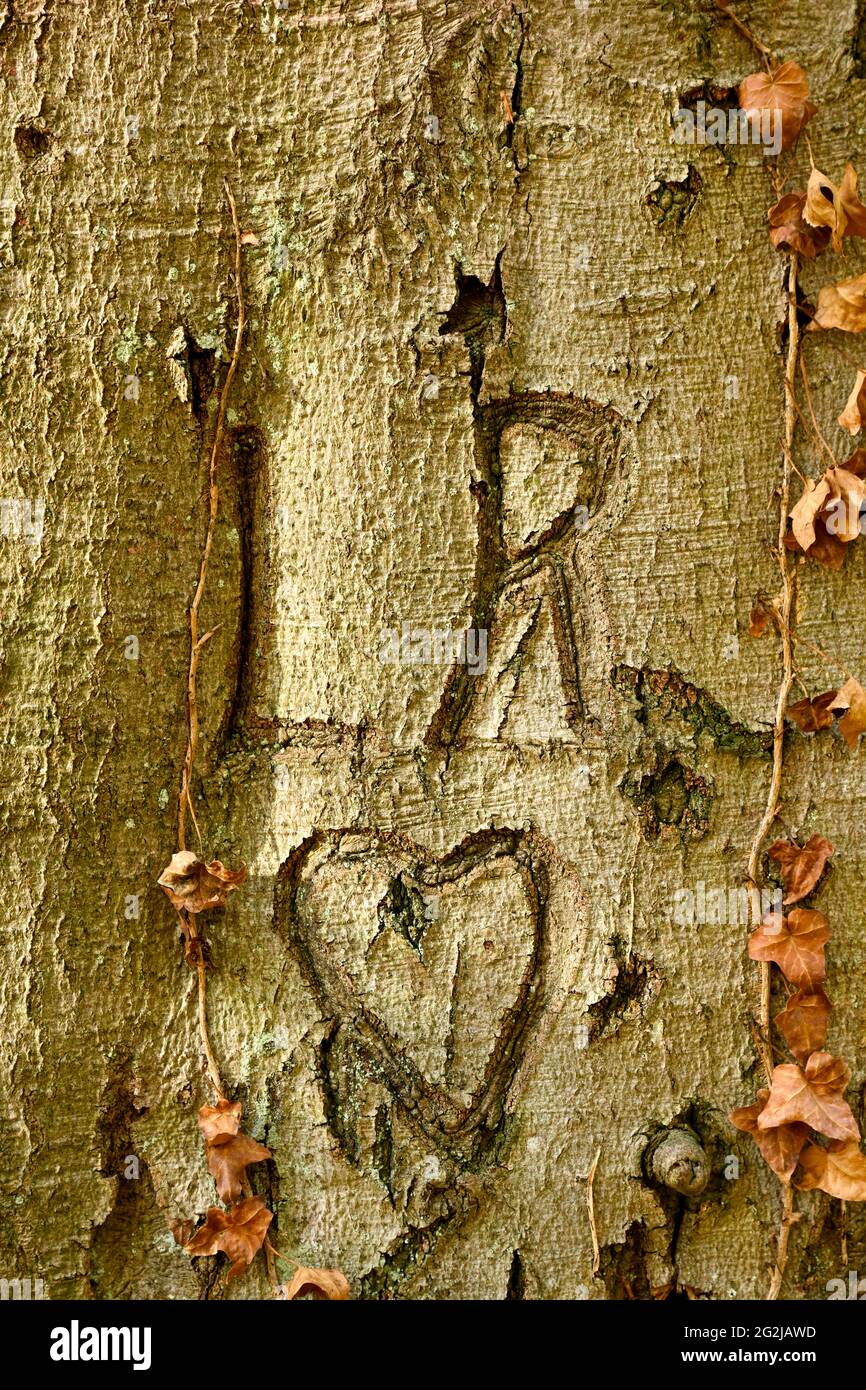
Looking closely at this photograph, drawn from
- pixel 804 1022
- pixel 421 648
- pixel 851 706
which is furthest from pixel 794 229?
pixel 804 1022

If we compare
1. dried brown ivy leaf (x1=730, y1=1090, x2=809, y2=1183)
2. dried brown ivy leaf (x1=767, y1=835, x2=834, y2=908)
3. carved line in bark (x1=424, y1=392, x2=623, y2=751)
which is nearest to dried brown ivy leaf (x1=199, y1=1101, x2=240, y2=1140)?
carved line in bark (x1=424, y1=392, x2=623, y2=751)

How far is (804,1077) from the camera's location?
4.87 feet

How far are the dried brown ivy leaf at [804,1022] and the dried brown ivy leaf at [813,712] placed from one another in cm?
35

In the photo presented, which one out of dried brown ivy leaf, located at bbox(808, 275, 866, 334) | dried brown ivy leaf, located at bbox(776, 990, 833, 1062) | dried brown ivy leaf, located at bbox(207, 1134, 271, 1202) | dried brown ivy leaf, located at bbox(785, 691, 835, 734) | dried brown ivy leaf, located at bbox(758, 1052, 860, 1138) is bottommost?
dried brown ivy leaf, located at bbox(207, 1134, 271, 1202)

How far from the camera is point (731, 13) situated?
152cm

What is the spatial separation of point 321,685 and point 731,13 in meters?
1.05

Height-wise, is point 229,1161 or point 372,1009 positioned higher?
point 372,1009

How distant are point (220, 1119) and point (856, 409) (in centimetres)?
126

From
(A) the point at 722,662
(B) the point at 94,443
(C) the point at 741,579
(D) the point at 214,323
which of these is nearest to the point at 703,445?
(C) the point at 741,579

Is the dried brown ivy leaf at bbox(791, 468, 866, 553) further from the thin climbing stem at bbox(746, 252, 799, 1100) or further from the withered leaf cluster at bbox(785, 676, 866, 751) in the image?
the withered leaf cluster at bbox(785, 676, 866, 751)

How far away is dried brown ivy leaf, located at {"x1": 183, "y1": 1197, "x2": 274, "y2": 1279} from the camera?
4.82ft

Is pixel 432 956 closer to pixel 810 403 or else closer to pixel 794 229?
pixel 810 403

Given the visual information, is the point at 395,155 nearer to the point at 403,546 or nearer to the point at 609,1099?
the point at 403,546

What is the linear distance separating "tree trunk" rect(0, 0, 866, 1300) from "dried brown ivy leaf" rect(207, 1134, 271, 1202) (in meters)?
0.04
